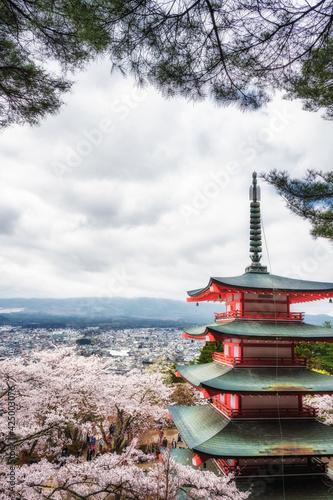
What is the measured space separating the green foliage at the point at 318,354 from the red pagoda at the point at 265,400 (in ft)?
54.9

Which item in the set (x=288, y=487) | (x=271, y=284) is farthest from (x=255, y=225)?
(x=288, y=487)

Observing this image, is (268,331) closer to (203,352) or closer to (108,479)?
(108,479)

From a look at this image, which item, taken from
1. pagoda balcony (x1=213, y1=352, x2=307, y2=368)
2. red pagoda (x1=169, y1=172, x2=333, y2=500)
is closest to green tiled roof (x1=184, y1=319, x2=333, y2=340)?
red pagoda (x1=169, y1=172, x2=333, y2=500)

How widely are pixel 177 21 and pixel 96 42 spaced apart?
3.57ft

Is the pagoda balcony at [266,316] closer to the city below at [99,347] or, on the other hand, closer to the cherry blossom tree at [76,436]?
the cherry blossom tree at [76,436]

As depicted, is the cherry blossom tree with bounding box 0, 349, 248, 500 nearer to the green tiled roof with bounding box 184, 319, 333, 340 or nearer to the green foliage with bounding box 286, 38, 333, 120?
the green tiled roof with bounding box 184, 319, 333, 340

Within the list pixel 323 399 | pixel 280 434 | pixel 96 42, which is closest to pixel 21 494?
pixel 280 434

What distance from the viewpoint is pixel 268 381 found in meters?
9.38

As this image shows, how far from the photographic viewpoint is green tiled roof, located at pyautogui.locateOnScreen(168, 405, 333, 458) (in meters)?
8.05

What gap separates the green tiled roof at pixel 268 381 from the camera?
8.94 meters

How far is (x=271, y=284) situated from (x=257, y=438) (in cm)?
468

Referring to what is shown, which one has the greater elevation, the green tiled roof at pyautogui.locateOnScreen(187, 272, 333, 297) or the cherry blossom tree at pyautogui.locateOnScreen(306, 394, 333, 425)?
the green tiled roof at pyautogui.locateOnScreen(187, 272, 333, 297)

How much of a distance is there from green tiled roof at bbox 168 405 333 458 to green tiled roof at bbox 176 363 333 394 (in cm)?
120

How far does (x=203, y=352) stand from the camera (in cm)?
2975
